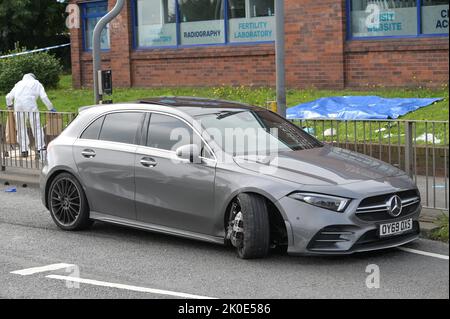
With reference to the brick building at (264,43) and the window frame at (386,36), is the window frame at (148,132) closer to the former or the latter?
the brick building at (264,43)

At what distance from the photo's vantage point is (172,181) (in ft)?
27.5

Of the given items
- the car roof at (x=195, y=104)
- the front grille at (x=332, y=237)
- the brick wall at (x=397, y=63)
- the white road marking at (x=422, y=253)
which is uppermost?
the brick wall at (x=397, y=63)

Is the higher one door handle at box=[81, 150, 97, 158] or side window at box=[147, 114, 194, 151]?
side window at box=[147, 114, 194, 151]

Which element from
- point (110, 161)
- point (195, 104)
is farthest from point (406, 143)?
point (110, 161)

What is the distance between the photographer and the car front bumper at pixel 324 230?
749cm

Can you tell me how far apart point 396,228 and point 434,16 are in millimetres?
10646

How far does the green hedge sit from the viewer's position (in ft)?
81.4

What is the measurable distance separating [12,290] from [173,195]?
6.41 feet

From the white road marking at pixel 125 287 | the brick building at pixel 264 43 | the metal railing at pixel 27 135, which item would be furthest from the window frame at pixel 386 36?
the white road marking at pixel 125 287

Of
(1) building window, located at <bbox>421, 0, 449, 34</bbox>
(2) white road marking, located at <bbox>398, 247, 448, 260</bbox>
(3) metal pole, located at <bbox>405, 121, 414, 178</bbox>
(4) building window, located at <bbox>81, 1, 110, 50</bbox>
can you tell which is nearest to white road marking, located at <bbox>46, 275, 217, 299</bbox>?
(2) white road marking, located at <bbox>398, 247, 448, 260</bbox>

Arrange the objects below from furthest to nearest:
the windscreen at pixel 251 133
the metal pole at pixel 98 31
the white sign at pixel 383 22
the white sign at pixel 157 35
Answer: the white sign at pixel 157 35 → the white sign at pixel 383 22 → the metal pole at pixel 98 31 → the windscreen at pixel 251 133

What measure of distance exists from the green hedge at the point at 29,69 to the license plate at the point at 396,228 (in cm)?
1869

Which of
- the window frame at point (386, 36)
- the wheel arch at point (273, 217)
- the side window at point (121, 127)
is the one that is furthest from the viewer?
the window frame at point (386, 36)

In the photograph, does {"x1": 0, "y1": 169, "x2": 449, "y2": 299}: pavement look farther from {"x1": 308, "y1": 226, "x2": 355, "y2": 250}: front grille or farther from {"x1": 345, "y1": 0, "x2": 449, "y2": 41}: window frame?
{"x1": 345, "y1": 0, "x2": 449, "y2": 41}: window frame
